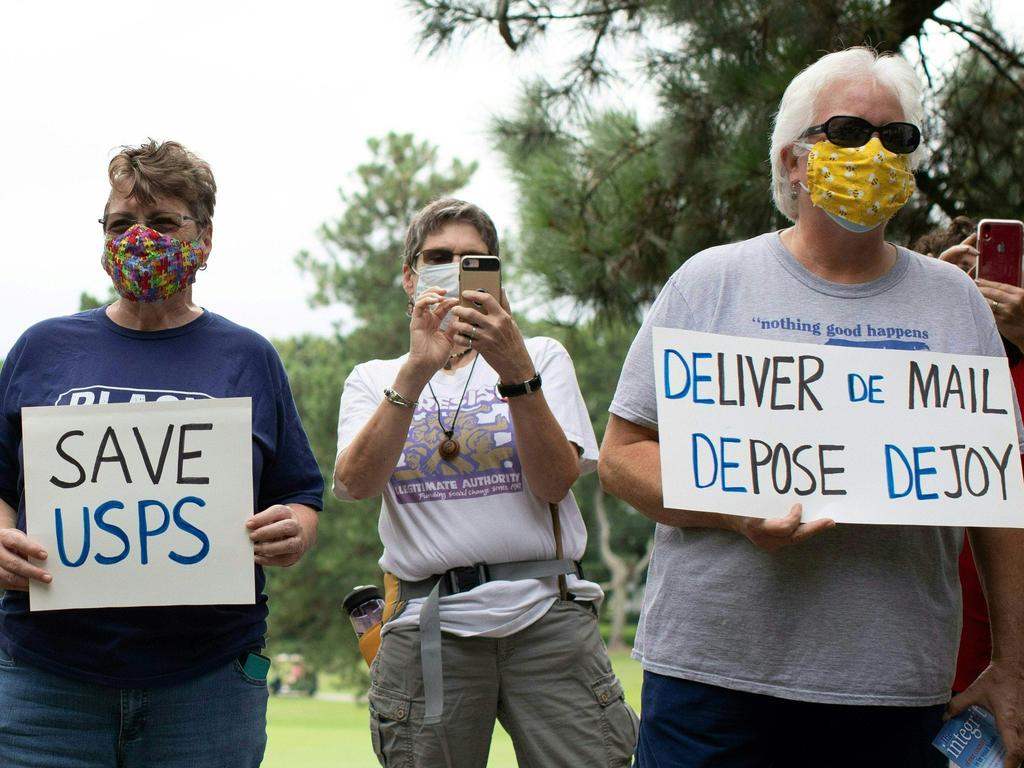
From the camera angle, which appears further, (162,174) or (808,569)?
(162,174)

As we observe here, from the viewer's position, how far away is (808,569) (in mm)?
2207

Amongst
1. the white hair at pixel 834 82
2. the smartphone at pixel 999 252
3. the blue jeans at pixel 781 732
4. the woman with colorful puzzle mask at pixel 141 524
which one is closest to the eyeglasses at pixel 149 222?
the woman with colorful puzzle mask at pixel 141 524

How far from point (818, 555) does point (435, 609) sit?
1.02 meters

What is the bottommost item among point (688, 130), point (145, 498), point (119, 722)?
point (119, 722)

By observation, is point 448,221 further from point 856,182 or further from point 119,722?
point 119,722

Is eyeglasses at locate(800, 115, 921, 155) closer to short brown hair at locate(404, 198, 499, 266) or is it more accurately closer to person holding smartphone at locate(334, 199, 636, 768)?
person holding smartphone at locate(334, 199, 636, 768)

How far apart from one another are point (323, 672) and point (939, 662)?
84.3 ft

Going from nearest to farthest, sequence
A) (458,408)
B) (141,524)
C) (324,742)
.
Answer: (141,524), (458,408), (324,742)

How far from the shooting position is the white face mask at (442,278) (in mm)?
3152

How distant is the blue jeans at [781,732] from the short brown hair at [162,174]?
141cm

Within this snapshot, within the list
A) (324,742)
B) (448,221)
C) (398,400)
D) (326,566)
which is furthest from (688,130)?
(326,566)

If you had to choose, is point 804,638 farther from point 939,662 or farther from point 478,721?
point 478,721

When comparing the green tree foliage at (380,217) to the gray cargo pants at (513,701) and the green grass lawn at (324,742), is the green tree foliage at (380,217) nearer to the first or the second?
the green grass lawn at (324,742)

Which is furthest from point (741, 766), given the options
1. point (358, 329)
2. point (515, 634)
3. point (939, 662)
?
point (358, 329)
